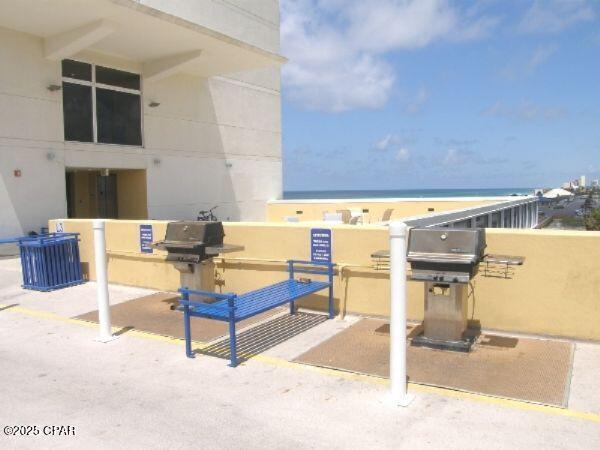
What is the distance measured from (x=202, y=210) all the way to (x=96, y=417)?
48.5 ft

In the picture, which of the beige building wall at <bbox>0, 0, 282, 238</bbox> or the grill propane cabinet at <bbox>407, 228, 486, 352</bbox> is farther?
the beige building wall at <bbox>0, 0, 282, 238</bbox>

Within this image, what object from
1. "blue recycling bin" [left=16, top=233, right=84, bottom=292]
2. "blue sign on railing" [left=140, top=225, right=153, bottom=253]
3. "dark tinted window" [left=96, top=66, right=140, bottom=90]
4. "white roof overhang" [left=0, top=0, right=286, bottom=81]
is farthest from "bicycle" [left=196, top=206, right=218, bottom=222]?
"blue sign on railing" [left=140, top=225, right=153, bottom=253]

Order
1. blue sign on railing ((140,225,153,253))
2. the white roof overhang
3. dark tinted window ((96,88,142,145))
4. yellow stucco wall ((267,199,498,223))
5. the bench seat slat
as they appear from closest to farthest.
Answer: the bench seat slat < blue sign on railing ((140,225,153,253)) < the white roof overhang < dark tinted window ((96,88,142,145)) < yellow stucco wall ((267,199,498,223))

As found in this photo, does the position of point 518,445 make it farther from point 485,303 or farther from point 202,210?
point 202,210

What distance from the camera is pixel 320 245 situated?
687cm

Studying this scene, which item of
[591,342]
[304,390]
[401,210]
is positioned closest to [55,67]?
[401,210]

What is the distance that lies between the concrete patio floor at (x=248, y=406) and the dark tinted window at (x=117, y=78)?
1128cm

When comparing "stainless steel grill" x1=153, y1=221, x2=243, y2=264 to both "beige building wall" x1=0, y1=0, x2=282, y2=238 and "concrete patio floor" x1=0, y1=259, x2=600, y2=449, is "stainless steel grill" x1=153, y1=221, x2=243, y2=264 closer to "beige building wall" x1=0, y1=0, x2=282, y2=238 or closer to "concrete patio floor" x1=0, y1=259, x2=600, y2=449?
"concrete patio floor" x1=0, y1=259, x2=600, y2=449

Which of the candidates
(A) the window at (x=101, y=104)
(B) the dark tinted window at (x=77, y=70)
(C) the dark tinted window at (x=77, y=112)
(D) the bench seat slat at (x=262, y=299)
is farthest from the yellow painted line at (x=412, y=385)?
(B) the dark tinted window at (x=77, y=70)

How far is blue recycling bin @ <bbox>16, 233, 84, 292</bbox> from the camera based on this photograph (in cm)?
898

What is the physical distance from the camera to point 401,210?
58.5 ft

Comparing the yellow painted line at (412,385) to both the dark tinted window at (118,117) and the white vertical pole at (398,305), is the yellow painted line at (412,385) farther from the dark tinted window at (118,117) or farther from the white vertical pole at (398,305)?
the dark tinted window at (118,117)

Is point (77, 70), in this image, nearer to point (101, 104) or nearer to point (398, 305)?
point (101, 104)

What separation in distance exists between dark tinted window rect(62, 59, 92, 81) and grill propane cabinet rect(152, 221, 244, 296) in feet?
30.9
